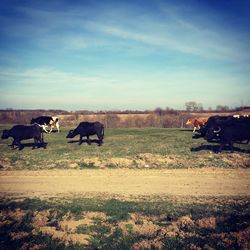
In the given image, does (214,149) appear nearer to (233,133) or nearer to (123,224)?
(233,133)

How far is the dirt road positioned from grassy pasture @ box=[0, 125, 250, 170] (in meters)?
1.30

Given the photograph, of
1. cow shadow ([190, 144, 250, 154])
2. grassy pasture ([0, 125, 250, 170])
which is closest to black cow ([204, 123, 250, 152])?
cow shadow ([190, 144, 250, 154])

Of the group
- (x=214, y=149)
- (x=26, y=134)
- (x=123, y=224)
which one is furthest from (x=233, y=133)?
(x=26, y=134)

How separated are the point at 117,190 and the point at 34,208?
12.1 ft

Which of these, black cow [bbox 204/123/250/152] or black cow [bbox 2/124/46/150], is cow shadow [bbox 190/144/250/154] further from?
black cow [bbox 2/124/46/150]

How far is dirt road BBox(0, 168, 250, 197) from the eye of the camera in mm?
12633

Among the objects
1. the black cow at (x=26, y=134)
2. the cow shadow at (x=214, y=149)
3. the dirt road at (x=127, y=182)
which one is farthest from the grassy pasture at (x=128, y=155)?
the dirt road at (x=127, y=182)

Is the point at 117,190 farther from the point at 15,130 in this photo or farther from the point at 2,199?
the point at 15,130

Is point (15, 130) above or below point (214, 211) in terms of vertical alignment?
above

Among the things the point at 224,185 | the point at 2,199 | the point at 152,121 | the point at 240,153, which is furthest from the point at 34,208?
the point at 152,121

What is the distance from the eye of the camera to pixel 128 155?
1952 centimetres

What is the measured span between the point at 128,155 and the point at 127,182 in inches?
215

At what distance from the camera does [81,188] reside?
43.8ft

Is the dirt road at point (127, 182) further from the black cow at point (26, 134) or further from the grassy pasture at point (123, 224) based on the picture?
the black cow at point (26, 134)
